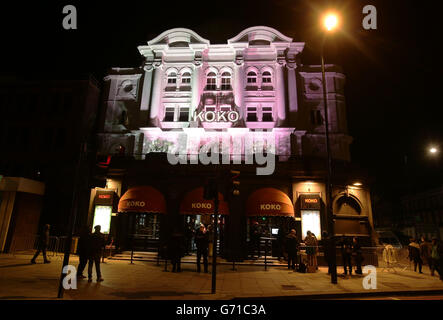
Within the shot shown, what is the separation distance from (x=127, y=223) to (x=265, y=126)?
49.3 ft

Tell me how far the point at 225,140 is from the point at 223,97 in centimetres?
461

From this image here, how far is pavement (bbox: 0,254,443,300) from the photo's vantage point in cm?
845

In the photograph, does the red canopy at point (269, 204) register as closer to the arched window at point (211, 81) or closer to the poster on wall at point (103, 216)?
the poster on wall at point (103, 216)

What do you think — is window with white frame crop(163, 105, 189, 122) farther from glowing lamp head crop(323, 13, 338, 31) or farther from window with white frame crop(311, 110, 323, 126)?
glowing lamp head crop(323, 13, 338, 31)

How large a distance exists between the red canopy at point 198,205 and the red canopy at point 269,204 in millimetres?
1727

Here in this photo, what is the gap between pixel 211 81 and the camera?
28281mm

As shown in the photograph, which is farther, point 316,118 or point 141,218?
point 316,118

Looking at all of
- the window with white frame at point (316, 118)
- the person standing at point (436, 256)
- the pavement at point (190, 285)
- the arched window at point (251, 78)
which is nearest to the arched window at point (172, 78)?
the arched window at point (251, 78)

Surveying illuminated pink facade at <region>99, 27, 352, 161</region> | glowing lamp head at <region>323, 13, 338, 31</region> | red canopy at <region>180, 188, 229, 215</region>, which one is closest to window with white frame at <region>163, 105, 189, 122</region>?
illuminated pink facade at <region>99, 27, 352, 161</region>

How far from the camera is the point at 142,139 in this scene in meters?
27.2

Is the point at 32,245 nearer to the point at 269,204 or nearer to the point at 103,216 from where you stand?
the point at 103,216

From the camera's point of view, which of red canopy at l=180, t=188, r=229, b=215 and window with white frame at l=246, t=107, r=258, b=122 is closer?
red canopy at l=180, t=188, r=229, b=215

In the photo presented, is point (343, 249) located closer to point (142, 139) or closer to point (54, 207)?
point (142, 139)

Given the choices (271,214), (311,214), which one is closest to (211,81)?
(271,214)
